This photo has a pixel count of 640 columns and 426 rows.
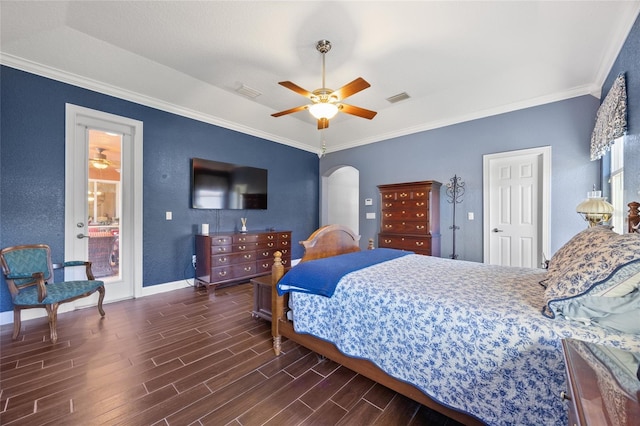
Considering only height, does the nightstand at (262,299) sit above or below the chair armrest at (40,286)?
below

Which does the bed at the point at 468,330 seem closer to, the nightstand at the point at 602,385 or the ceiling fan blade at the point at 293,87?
the nightstand at the point at 602,385

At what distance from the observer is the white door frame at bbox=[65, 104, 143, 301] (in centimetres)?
311

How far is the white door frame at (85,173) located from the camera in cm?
311

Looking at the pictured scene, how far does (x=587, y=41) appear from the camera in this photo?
2719 mm

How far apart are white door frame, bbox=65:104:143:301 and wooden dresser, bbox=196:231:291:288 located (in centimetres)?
82

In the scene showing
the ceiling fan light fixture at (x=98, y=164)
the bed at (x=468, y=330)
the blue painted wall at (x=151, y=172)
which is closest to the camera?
the bed at (x=468, y=330)

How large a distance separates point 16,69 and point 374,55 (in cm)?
398

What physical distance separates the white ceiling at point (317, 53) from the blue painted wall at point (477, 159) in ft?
0.79

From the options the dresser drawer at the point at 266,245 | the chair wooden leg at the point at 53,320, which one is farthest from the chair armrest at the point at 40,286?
the dresser drawer at the point at 266,245

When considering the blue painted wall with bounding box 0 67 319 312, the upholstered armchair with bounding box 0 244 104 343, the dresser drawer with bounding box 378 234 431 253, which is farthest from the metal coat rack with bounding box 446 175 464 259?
the upholstered armchair with bounding box 0 244 104 343

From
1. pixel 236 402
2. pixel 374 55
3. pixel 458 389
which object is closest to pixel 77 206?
pixel 236 402

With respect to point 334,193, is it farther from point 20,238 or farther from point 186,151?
point 20,238

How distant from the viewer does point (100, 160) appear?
11.3ft

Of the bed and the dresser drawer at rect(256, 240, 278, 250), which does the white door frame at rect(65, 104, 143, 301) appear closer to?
the dresser drawer at rect(256, 240, 278, 250)
